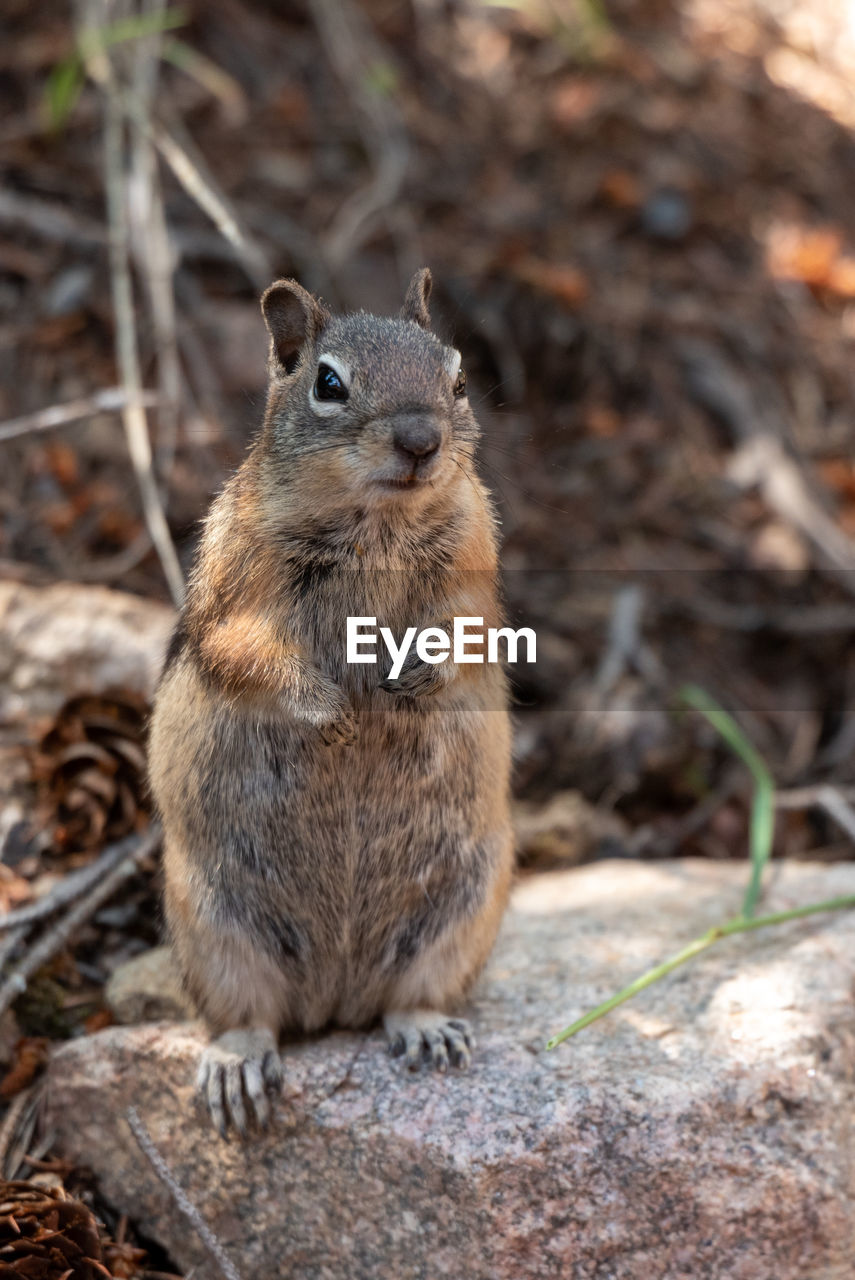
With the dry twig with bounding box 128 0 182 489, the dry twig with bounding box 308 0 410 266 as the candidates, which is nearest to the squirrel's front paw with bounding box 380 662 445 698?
the dry twig with bounding box 128 0 182 489

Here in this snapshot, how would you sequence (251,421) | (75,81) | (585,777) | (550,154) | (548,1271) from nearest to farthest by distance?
(548,1271) < (251,421) < (585,777) < (75,81) < (550,154)

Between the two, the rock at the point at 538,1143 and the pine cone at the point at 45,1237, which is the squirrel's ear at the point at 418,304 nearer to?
the rock at the point at 538,1143

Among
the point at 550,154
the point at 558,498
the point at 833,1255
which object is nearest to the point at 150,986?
the point at 833,1255

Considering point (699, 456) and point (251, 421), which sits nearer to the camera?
point (251, 421)

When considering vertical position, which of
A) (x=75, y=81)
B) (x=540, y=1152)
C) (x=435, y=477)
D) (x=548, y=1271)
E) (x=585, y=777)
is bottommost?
(x=548, y=1271)

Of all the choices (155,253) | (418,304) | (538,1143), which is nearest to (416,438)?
(418,304)

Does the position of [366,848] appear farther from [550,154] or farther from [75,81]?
[550,154]

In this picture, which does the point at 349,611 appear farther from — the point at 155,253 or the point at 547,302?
the point at 547,302
